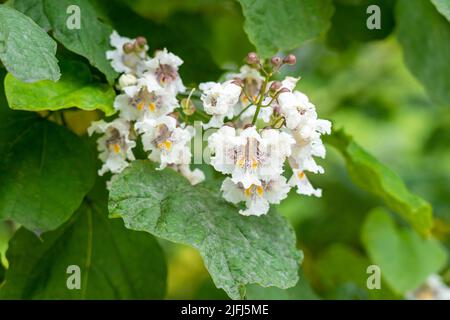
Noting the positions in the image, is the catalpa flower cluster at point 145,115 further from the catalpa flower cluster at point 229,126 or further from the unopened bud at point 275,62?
the unopened bud at point 275,62

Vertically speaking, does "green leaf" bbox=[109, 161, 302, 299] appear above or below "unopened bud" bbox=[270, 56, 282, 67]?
below

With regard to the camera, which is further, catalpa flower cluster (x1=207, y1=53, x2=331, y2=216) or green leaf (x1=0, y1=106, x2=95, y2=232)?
green leaf (x1=0, y1=106, x2=95, y2=232)

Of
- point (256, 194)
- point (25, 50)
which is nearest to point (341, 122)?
point (256, 194)

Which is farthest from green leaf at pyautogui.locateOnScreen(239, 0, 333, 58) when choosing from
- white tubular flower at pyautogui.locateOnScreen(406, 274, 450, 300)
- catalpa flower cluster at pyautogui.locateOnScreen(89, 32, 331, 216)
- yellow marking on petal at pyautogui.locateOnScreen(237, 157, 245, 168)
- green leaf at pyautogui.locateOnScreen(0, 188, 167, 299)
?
white tubular flower at pyautogui.locateOnScreen(406, 274, 450, 300)

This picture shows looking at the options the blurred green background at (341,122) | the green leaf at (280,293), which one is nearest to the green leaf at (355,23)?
the blurred green background at (341,122)

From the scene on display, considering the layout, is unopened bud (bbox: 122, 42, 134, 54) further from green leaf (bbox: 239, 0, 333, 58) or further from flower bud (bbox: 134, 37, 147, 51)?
green leaf (bbox: 239, 0, 333, 58)

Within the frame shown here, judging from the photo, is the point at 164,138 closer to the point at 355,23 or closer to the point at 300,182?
the point at 300,182

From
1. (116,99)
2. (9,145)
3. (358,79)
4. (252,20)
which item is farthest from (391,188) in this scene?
(358,79)
